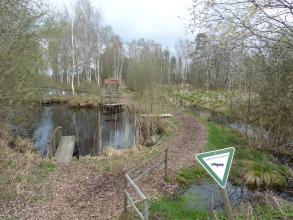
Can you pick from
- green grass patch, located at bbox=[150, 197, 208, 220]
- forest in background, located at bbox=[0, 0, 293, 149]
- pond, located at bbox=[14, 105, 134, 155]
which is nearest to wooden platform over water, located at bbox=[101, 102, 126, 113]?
pond, located at bbox=[14, 105, 134, 155]

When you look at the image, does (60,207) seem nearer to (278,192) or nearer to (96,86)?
(278,192)

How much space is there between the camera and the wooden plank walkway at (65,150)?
12262 mm

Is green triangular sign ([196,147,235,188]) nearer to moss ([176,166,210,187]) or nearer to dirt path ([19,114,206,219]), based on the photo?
dirt path ([19,114,206,219])

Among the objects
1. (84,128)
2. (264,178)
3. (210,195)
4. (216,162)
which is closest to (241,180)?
(264,178)

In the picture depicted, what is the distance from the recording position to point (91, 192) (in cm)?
868

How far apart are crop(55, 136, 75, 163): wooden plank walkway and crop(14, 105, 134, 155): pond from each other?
96 cm

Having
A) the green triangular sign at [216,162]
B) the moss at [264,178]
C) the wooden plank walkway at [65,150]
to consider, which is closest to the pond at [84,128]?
the wooden plank walkway at [65,150]

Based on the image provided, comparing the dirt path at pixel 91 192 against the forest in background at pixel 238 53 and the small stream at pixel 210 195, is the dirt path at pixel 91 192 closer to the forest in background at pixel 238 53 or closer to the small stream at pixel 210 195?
the small stream at pixel 210 195

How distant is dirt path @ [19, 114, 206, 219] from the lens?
7.43m

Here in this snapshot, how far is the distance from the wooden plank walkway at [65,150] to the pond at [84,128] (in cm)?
96

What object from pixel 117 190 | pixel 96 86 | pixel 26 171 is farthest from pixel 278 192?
pixel 96 86

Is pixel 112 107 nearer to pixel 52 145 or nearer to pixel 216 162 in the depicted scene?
pixel 52 145

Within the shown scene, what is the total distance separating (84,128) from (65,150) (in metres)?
9.01

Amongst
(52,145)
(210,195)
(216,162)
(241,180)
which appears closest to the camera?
(216,162)
